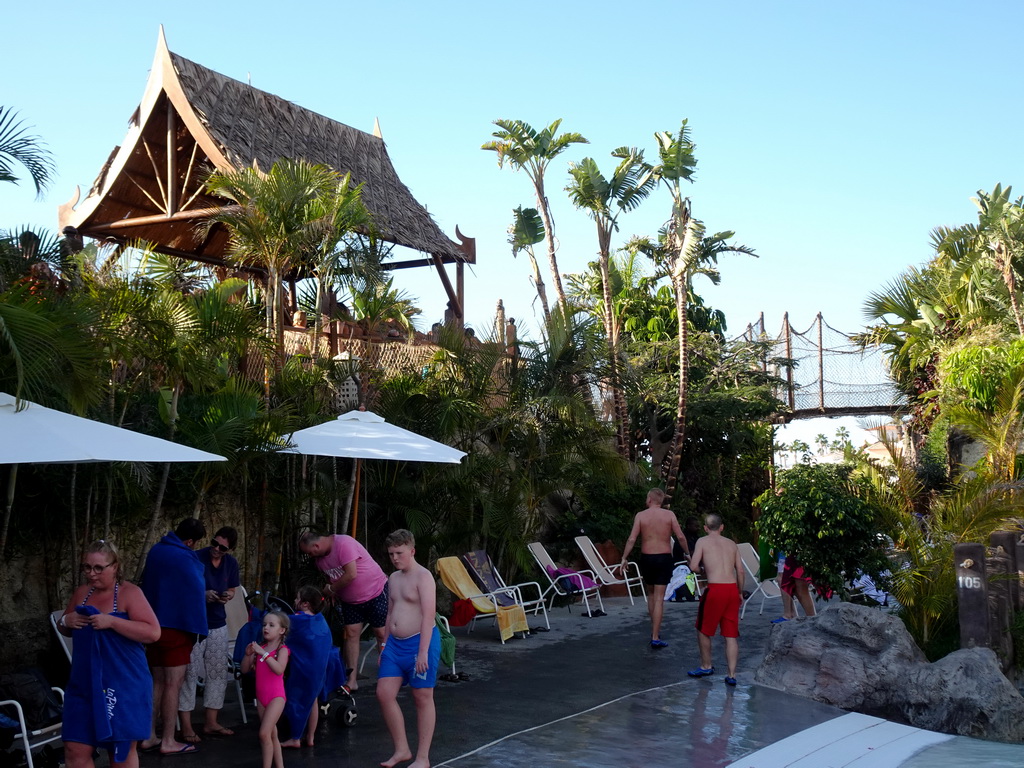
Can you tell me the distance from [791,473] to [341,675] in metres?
5.22

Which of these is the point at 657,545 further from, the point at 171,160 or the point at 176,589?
the point at 171,160

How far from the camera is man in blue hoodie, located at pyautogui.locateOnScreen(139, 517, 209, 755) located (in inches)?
229

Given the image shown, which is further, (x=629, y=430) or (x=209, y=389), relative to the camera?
(x=629, y=430)

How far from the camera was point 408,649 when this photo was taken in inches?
221

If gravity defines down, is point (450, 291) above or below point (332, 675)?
above

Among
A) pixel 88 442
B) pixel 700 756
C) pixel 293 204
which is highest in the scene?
pixel 293 204

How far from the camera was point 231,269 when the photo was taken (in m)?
15.2

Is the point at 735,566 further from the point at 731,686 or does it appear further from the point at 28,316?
the point at 28,316

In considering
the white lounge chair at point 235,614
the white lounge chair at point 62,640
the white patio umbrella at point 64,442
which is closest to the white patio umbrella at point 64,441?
the white patio umbrella at point 64,442

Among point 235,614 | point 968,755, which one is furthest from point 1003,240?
point 235,614

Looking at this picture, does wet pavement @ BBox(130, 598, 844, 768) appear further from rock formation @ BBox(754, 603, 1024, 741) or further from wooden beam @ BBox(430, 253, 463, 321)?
wooden beam @ BBox(430, 253, 463, 321)

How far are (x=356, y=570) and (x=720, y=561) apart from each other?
2.97 m

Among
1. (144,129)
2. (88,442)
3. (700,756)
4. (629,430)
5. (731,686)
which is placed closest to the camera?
(88,442)

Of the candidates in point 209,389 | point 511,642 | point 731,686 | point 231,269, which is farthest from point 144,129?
point 731,686
